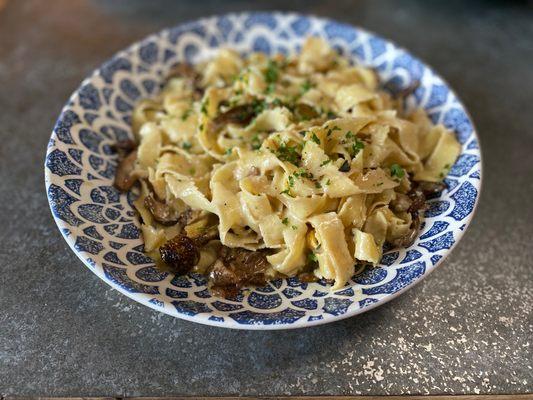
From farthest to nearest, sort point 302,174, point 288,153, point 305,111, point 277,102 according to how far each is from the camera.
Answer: point 305,111 → point 277,102 → point 288,153 → point 302,174

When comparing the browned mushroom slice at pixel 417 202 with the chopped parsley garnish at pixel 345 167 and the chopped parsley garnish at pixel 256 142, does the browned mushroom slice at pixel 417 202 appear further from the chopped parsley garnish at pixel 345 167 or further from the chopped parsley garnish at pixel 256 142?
the chopped parsley garnish at pixel 256 142

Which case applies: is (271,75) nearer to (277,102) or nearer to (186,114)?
(277,102)

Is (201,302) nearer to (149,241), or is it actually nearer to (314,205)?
(149,241)

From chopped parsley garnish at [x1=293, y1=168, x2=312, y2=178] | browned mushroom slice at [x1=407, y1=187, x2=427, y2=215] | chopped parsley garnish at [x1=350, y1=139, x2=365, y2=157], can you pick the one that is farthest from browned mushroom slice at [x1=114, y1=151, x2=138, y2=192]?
browned mushroom slice at [x1=407, y1=187, x2=427, y2=215]

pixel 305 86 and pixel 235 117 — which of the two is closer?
pixel 235 117

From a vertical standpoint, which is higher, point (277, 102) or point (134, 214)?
point (277, 102)

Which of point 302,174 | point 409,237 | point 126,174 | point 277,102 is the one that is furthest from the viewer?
point 277,102

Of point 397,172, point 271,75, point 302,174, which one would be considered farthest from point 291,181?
point 271,75

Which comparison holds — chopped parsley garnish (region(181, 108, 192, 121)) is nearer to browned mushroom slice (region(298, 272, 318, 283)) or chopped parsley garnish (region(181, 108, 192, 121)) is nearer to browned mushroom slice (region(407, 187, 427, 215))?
browned mushroom slice (region(298, 272, 318, 283))
